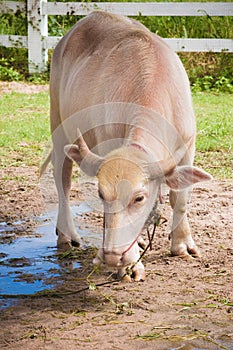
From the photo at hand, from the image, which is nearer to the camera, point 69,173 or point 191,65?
point 69,173

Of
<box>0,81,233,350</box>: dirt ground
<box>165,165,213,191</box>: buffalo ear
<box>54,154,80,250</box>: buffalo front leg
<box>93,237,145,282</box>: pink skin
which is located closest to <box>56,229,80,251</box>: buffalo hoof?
<box>54,154,80,250</box>: buffalo front leg

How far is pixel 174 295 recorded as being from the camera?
4.42 metres

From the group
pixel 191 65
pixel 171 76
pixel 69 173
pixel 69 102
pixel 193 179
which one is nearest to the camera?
pixel 193 179

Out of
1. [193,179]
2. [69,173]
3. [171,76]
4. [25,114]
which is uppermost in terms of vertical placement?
[171,76]

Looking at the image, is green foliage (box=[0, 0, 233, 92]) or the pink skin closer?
the pink skin

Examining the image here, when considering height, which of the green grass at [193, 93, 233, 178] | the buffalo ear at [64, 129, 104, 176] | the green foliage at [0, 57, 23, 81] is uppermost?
the buffalo ear at [64, 129, 104, 176]

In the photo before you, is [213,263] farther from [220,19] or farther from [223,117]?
[220,19]

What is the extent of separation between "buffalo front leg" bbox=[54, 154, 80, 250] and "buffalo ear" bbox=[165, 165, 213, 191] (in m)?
1.56

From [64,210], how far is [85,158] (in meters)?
1.72

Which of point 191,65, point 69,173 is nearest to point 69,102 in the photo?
point 69,173

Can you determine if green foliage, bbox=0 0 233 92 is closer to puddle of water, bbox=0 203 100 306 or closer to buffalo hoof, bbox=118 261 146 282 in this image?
puddle of water, bbox=0 203 100 306

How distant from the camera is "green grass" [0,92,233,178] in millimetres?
7754

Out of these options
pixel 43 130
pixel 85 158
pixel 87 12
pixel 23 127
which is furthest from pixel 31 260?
pixel 87 12

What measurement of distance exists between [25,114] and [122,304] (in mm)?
6400
